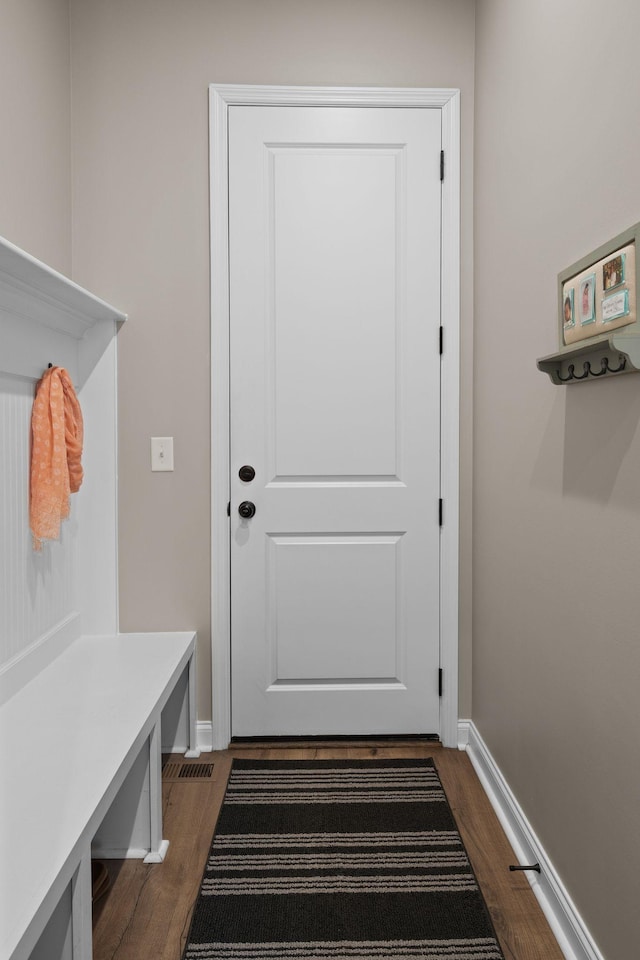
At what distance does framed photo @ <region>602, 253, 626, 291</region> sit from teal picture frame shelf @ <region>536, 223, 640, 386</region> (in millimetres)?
13

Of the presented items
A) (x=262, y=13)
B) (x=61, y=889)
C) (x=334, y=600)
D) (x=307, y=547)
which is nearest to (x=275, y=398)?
(x=307, y=547)

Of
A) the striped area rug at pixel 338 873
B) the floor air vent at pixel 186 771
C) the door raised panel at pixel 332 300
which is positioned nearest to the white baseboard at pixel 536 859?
the striped area rug at pixel 338 873

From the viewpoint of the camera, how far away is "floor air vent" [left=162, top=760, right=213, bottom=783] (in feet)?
7.70

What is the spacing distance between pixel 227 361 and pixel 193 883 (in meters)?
1.59

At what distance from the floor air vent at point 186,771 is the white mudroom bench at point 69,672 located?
7 cm

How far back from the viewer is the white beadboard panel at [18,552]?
1859mm

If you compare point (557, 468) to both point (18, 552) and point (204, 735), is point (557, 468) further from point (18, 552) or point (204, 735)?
point (204, 735)

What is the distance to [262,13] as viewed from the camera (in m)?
2.43

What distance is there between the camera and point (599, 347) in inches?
52.8

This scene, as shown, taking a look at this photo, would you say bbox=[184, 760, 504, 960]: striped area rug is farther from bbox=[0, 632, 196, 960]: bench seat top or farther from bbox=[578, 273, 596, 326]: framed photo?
bbox=[578, 273, 596, 326]: framed photo

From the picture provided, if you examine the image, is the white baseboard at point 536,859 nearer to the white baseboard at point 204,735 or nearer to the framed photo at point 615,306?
the white baseboard at point 204,735

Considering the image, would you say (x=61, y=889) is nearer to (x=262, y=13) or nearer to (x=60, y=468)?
(x=60, y=468)

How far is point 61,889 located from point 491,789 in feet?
4.66

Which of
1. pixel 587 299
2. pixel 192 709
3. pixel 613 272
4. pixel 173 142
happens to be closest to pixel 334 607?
pixel 192 709
